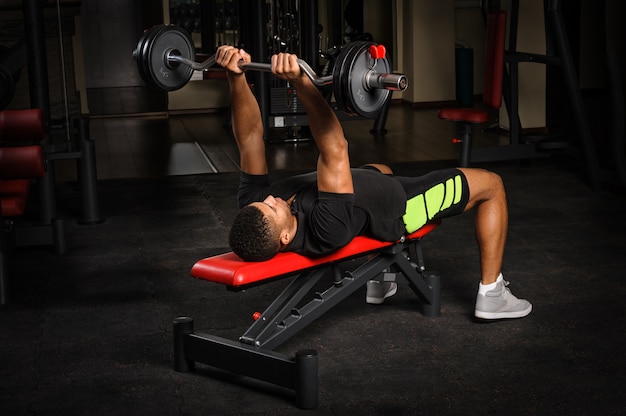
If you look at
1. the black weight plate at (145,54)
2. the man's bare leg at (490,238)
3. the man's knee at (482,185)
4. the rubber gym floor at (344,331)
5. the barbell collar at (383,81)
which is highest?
the black weight plate at (145,54)

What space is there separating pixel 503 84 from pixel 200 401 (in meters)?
3.48

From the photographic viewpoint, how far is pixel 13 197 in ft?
12.0

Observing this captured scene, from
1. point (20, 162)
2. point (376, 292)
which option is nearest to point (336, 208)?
point (376, 292)

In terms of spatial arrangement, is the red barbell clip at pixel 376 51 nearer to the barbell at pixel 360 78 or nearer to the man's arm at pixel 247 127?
the barbell at pixel 360 78

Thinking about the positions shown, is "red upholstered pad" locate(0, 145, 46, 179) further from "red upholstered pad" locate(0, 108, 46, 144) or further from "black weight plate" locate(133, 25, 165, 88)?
"black weight plate" locate(133, 25, 165, 88)

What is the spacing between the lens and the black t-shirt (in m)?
2.40

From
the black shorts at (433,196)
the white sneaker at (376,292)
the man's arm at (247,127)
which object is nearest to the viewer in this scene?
the man's arm at (247,127)

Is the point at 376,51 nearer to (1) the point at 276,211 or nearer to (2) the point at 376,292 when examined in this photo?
(1) the point at 276,211

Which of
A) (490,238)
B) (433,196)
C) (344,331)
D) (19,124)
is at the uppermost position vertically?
(19,124)

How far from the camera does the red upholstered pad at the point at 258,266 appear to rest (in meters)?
2.28

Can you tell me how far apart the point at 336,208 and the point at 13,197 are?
5.85 ft

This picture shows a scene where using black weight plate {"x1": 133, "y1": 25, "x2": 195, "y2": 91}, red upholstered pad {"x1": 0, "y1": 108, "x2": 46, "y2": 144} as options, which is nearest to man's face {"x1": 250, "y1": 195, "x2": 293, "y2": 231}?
black weight plate {"x1": 133, "y1": 25, "x2": 195, "y2": 91}

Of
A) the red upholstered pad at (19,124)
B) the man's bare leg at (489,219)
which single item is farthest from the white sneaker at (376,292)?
the red upholstered pad at (19,124)

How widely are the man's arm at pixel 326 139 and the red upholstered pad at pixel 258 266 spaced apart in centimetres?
21
